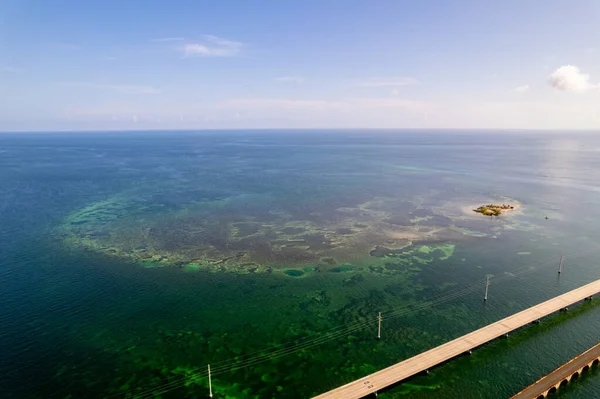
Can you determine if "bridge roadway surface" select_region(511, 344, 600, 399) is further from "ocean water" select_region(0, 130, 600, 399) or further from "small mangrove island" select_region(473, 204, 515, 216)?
"small mangrove island" select_region(473, 204, 515, 216)

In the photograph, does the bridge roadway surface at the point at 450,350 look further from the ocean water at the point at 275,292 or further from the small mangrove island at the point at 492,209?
the small mangrove island at the point at 492,209

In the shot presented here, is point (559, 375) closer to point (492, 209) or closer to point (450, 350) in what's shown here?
point (450, 350)

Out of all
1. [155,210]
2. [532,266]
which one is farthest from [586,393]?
[155,210]

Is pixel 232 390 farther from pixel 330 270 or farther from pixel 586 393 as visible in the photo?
pixel 586 393

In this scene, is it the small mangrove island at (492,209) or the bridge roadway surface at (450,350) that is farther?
the small mangrove island at (492,209)

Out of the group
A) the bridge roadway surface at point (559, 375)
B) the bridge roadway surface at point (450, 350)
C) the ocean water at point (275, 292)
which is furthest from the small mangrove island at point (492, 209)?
the bridge roadway surface at point (559, 375)
